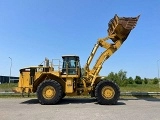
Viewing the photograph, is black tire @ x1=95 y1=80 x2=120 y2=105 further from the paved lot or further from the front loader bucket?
the front loader bucket

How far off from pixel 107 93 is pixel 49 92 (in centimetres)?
386

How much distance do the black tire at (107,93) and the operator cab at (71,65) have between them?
1.89m

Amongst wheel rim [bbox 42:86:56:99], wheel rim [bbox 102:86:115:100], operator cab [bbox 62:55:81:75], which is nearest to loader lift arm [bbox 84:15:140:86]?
operator cab [bbox 62:55:81:75]

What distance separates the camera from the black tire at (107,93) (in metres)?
16.7

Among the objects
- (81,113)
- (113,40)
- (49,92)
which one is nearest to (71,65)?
(49,92)

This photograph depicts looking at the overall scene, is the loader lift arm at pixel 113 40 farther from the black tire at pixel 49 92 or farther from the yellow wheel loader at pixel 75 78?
the black tire at pixel 49 92

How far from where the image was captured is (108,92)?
17.0 metres

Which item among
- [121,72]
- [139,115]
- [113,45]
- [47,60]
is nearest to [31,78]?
[47,60]

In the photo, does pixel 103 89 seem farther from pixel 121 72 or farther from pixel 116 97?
pixel 121 72

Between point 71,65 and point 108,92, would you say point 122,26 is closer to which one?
point 71,65

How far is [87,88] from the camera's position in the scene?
695 inches

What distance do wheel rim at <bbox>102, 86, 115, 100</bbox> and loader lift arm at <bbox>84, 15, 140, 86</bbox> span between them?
121 cm

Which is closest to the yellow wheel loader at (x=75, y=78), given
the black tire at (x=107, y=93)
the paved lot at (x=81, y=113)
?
the black tire at (x=107, y=93)

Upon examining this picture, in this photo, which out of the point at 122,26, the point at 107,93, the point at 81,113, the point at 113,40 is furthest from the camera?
the point at 113,40
